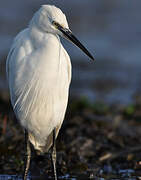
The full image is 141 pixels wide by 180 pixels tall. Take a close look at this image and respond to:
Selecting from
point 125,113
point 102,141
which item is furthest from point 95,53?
point 102,141

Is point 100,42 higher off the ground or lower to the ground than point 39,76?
lower

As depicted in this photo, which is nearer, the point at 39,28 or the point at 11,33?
the point at 39,28

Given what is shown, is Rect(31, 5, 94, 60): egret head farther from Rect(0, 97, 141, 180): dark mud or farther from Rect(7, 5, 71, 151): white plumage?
Rect(0, 97, 141, 180): dark mud

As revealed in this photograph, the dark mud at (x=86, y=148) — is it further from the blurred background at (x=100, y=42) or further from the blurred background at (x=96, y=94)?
the blurred background at (x=100, y=42)

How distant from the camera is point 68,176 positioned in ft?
23.0

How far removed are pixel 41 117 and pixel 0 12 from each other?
11.5m

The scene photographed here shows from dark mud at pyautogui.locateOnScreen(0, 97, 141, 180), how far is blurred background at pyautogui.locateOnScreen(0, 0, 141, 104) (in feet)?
5.40

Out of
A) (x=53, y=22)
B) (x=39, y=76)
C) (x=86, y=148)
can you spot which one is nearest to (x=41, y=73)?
(x=39, y=76)

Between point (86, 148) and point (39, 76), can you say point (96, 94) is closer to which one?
point (86, 148)

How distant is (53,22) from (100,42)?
9113 mm

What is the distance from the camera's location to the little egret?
5945mm

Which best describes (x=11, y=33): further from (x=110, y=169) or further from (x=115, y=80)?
(x=110, y=169)

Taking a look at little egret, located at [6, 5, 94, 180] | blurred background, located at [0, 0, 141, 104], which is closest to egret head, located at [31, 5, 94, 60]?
little egret, located at [6, 5, 94, 180]

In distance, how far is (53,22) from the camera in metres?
5.86
